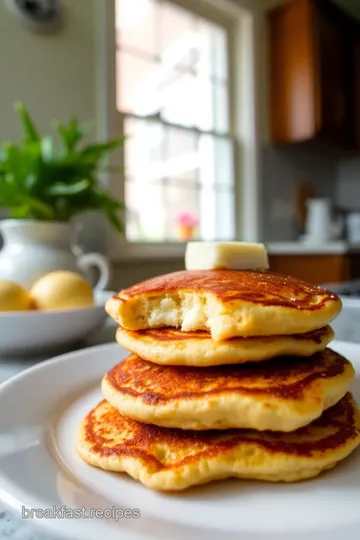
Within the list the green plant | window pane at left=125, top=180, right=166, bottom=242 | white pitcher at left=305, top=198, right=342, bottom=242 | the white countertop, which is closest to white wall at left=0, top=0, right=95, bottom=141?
window pane at left=125, top=180, right=166, bottom=242

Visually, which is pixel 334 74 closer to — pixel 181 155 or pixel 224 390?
pixel 181 155

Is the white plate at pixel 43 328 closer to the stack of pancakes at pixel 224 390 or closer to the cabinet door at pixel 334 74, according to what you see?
the stack of pancakes at pixel 224 390

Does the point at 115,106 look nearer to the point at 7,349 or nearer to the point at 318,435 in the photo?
the point at 7,349

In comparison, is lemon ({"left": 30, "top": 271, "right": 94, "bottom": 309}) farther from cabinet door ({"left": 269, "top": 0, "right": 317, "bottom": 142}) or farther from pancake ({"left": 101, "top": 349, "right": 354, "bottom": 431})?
cabinet door ({"left": 269, "top": 0, "right": 317, "bottom": 142})

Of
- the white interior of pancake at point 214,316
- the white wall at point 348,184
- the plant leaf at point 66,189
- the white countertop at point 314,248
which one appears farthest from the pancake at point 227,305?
the white wall at point 348,184

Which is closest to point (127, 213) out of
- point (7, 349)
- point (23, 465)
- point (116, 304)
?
point (7, 349)

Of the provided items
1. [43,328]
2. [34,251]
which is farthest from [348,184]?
[43,328]
